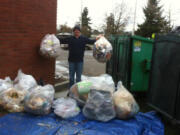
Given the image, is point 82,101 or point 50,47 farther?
point 50,47

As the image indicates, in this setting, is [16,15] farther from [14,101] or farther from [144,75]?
[144,75]

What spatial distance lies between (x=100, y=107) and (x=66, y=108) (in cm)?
52

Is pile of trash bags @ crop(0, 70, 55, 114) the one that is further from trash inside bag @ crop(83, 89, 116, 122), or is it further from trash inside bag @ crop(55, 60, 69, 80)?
trash inside bag @ crop(55, 60, 69, 80)

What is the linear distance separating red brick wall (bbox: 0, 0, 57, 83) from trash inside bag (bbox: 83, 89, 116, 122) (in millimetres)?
1932

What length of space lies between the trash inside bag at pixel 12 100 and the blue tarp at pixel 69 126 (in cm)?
14

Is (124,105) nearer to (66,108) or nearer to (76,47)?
(66,108)

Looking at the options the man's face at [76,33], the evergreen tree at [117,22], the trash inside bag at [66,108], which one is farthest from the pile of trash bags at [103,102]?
the evergreen tree at [117,22]

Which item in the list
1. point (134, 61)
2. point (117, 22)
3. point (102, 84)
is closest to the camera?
point (102, 84)

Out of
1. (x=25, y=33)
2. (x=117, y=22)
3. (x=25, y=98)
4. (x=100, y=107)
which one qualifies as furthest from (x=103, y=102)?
(x=117, y=22)

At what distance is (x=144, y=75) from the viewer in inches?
188

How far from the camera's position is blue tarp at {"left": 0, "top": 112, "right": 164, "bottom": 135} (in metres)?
2.45

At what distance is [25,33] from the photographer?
4.05 meters

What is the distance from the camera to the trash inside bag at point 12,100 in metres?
2.99

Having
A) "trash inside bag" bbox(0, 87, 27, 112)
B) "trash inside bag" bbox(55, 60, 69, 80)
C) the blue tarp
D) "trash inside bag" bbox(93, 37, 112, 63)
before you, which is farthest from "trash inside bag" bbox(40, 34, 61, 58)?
"trash inside bag" bbox(55, 60, 69, 80)
